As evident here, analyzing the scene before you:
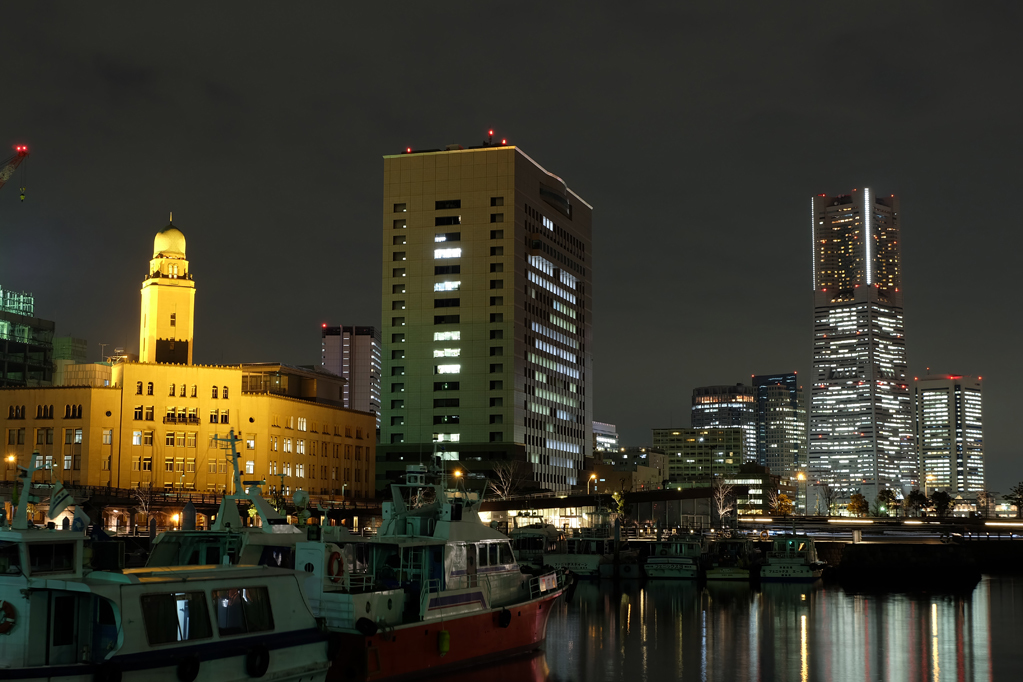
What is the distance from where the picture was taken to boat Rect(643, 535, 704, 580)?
343ft

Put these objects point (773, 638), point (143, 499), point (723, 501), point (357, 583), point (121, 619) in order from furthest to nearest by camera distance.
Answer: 1. point (723, 501)
2. point (143, 499)
3. point (773, 638)
4. point (357, 583)
5. point (121, 619)

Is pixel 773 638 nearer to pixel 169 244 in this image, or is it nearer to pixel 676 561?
pixel 676 561

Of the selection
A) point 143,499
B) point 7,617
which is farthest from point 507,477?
point 7,617

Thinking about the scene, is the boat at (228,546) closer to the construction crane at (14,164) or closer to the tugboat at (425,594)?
the tugboat at (425,594)

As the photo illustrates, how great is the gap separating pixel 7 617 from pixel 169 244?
431ft

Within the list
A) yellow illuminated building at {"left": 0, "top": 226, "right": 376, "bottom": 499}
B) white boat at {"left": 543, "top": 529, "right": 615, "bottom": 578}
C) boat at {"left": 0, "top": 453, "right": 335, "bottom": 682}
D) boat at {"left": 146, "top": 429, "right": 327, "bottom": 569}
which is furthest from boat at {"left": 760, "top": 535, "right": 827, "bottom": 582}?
boat at {"left": 0, "top": 453, "right": 335, "bottom": 682}

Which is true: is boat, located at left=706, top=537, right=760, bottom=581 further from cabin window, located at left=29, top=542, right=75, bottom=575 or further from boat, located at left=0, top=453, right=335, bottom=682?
cabin window, located at left=29, top=542, right=75, bottom=575

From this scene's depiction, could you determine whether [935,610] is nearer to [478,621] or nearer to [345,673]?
[478,621]

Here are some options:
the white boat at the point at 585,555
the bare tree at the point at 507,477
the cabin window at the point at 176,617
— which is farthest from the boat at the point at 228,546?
the bare tree at the point at 507,477

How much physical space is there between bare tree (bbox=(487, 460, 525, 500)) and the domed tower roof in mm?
62676

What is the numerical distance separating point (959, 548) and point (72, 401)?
342ft

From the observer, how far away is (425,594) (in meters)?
38.8

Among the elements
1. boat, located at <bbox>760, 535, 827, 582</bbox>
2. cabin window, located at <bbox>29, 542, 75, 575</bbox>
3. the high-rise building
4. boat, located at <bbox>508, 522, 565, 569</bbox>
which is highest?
the high-rise building

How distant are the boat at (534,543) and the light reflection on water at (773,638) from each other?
13650 millimetres
